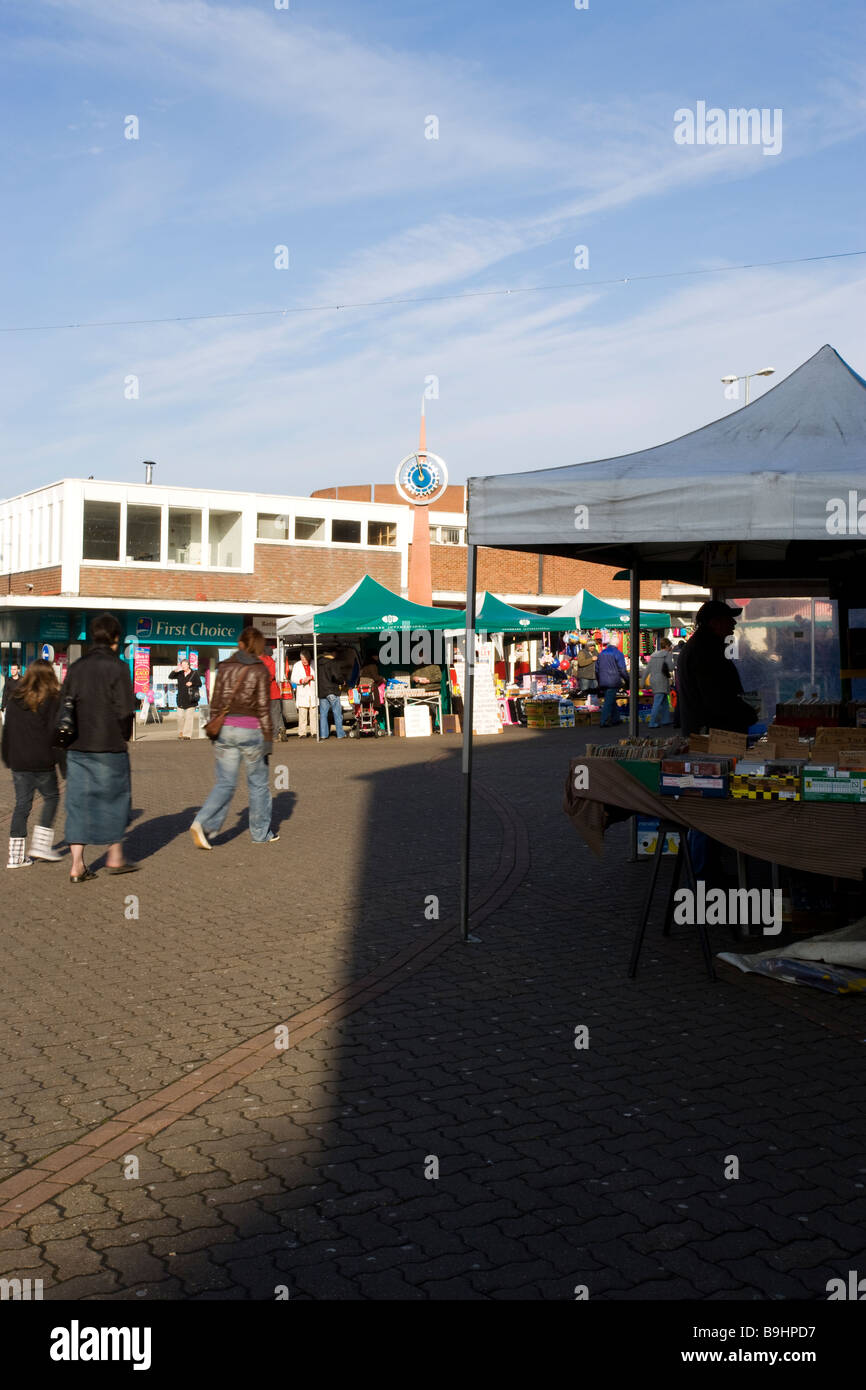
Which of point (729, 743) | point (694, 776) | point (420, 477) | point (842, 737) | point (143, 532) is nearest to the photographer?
point (842, 737)

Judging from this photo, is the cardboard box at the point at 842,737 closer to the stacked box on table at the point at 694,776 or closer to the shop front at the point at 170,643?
the stacked box on table at the point at 694,776

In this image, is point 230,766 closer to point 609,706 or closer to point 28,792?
point 28,792

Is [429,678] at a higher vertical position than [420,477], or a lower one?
lower

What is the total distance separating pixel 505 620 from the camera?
25.8m

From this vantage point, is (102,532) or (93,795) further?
(102,532)

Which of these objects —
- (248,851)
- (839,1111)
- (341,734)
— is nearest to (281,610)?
(341,734)

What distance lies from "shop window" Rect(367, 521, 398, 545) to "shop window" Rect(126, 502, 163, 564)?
25.4 ft

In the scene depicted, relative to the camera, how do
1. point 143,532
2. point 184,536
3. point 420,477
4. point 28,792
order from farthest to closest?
point 184,536 → point 143,532 → point 420,477 → point 28,792

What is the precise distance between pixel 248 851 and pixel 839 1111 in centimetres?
710

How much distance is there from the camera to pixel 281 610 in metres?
39.0

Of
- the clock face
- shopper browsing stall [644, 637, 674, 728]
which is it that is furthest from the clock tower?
shopper browsing stall [644, 637, 674, 728]

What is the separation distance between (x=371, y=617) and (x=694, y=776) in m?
17.8

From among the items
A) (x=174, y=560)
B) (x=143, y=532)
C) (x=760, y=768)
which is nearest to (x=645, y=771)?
(x=760, y=768)

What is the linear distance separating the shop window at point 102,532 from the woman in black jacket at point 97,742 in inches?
1087
